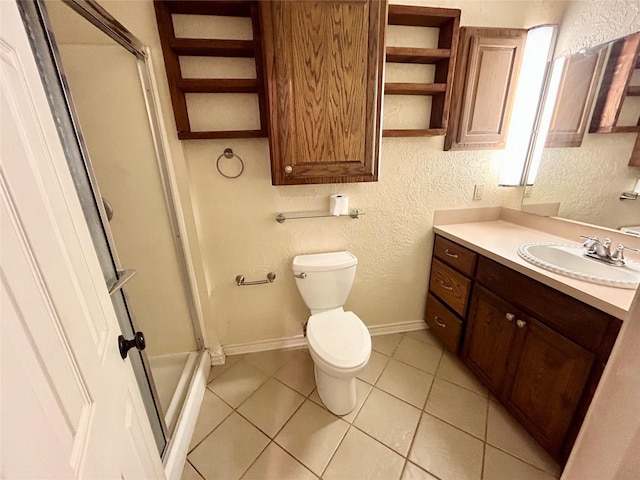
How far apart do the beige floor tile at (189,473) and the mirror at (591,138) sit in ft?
7.52

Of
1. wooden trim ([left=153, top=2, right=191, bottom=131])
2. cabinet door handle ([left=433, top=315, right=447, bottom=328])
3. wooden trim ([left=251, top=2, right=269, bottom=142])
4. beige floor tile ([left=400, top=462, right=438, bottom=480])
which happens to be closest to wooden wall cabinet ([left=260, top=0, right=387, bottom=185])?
wooden trim ([left=251, top=2, right=269, bottom=142])

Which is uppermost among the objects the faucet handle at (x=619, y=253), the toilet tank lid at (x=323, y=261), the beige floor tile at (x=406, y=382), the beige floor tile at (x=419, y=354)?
the faucet handle at (x=619, y=253)

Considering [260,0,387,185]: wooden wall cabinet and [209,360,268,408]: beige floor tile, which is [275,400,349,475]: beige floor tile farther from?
[260,0,387,185]: wooden wall cabinet

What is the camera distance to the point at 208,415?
1414 millimetres

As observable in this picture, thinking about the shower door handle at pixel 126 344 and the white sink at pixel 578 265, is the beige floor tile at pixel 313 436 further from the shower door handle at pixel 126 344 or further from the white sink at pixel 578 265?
the white sink at pixel 578 265

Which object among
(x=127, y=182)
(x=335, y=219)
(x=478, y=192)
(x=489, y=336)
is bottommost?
(x=489, y=336)

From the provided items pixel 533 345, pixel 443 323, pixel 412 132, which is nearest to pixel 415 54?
pixel 412 132

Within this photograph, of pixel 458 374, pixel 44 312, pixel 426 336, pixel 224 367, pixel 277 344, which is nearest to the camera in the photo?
pixel 44 312

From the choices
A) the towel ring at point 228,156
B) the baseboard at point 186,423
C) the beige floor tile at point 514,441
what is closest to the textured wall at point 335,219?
the towel ring at point 228,156

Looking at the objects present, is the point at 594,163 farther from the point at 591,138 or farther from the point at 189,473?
the point at 189,473

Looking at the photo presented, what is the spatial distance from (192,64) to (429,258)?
6.11 feet

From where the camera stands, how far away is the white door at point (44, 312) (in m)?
0.34

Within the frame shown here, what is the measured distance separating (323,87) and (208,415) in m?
1.80

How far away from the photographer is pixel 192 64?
4.32ft
